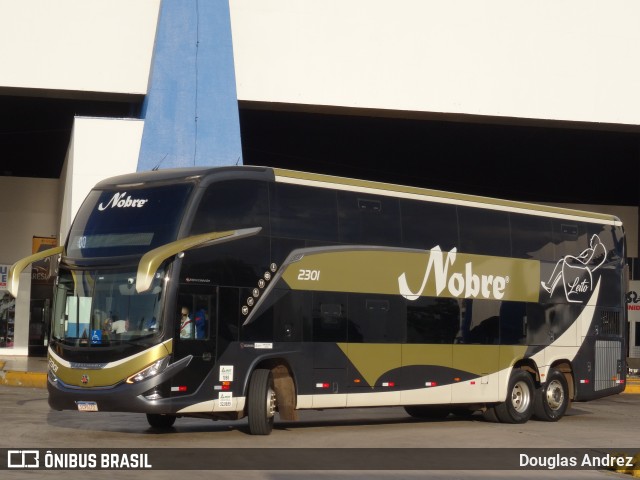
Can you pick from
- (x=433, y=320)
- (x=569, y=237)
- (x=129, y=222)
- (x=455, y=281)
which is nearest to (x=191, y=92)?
(x=569, y=237)

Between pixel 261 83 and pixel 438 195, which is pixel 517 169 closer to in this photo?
pixel 261 83

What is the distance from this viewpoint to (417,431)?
1802 centimetres

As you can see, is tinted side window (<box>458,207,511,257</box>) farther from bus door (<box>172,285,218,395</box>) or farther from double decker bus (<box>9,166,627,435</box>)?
bus door (<box>172,285,218,395</box>)

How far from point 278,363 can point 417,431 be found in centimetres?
272

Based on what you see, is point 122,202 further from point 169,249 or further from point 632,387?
point 632,387

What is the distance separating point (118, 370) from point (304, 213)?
3.81 m

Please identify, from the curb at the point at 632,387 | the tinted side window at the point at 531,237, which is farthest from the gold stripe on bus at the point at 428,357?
the curb at the point at 632,387

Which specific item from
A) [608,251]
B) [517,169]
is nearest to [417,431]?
[608,251]

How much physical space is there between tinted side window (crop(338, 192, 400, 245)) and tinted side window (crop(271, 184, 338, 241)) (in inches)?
8.8

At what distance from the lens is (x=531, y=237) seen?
2131 centimetres

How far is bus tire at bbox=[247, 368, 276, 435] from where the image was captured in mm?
16234

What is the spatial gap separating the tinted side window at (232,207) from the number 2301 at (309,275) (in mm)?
929

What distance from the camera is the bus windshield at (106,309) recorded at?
1538 cm

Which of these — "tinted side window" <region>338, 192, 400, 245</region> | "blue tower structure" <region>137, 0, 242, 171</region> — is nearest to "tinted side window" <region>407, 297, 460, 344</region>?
"tinted side window" <region>338, 192, 400, 245</region>
